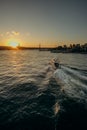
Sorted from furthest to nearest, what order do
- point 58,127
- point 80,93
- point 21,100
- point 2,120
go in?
point 80,93 < point 21,100 < point 2,120 < point 58,127

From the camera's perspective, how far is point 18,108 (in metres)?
9.26

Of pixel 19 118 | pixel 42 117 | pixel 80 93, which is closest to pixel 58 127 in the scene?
pixel 42 117

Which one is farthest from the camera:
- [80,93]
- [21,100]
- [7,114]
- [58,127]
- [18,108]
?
[80,93]

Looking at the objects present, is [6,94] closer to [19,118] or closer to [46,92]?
[46,92]

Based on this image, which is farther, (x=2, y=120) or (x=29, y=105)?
(x=29, y=105)

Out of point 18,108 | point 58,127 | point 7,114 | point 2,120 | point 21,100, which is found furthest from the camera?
point 21,100

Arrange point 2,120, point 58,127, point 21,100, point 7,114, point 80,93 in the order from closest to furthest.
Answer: point 58,127, point 2,120, point 7,114, point 21,100, point 80,93

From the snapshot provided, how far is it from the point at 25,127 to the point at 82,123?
283 centimetres

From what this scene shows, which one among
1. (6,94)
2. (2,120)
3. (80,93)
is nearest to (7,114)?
(2,120)

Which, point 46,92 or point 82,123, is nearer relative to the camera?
point 82,123

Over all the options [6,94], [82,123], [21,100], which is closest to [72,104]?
[82,123]

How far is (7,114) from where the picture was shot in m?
8.46

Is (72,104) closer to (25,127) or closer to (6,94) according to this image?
(25,127)

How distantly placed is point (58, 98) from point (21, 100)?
104 inches
